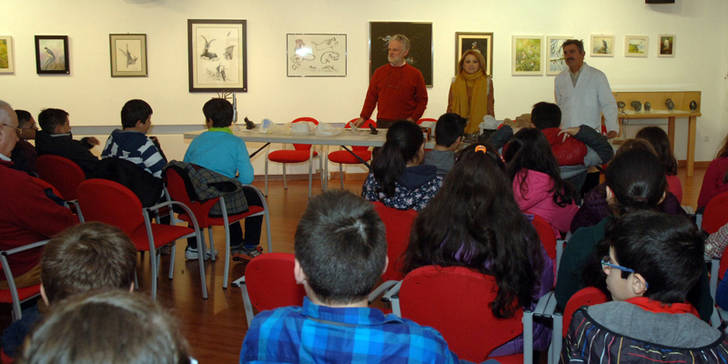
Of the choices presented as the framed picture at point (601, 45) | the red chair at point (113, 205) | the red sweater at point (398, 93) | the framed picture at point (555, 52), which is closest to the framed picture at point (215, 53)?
the red sweater at point (398, 93)

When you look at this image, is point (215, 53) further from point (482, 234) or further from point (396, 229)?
point (482, 234)

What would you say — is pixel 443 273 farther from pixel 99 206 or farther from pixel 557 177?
pixel 99 206

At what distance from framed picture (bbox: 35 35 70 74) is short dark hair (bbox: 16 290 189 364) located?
314 inches

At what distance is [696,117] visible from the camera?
350 inches

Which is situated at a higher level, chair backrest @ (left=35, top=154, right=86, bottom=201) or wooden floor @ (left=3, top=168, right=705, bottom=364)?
chair backrest @ (left=35, top=154, right=86, bottom=201)

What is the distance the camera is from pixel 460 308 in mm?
1861

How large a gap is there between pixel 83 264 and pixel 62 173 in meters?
3.07

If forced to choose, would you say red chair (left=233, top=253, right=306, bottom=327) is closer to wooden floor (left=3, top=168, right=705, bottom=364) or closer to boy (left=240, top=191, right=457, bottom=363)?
wooden floor (left=3, top=168, right=705, bottom=364)

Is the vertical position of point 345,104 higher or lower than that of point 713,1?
lower

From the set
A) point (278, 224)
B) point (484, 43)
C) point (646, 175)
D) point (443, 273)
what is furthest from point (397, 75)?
point (443, 273)

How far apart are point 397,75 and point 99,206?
3557 mm

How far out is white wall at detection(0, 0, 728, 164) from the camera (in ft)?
25.2

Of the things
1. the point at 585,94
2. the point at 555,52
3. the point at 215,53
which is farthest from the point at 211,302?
the point at 555,52

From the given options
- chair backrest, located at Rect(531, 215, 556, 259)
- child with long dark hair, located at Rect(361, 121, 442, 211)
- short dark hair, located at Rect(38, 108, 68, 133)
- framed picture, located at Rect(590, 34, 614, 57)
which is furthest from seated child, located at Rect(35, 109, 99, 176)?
framed picture, located at Rect(590, 34, 614, 57)
